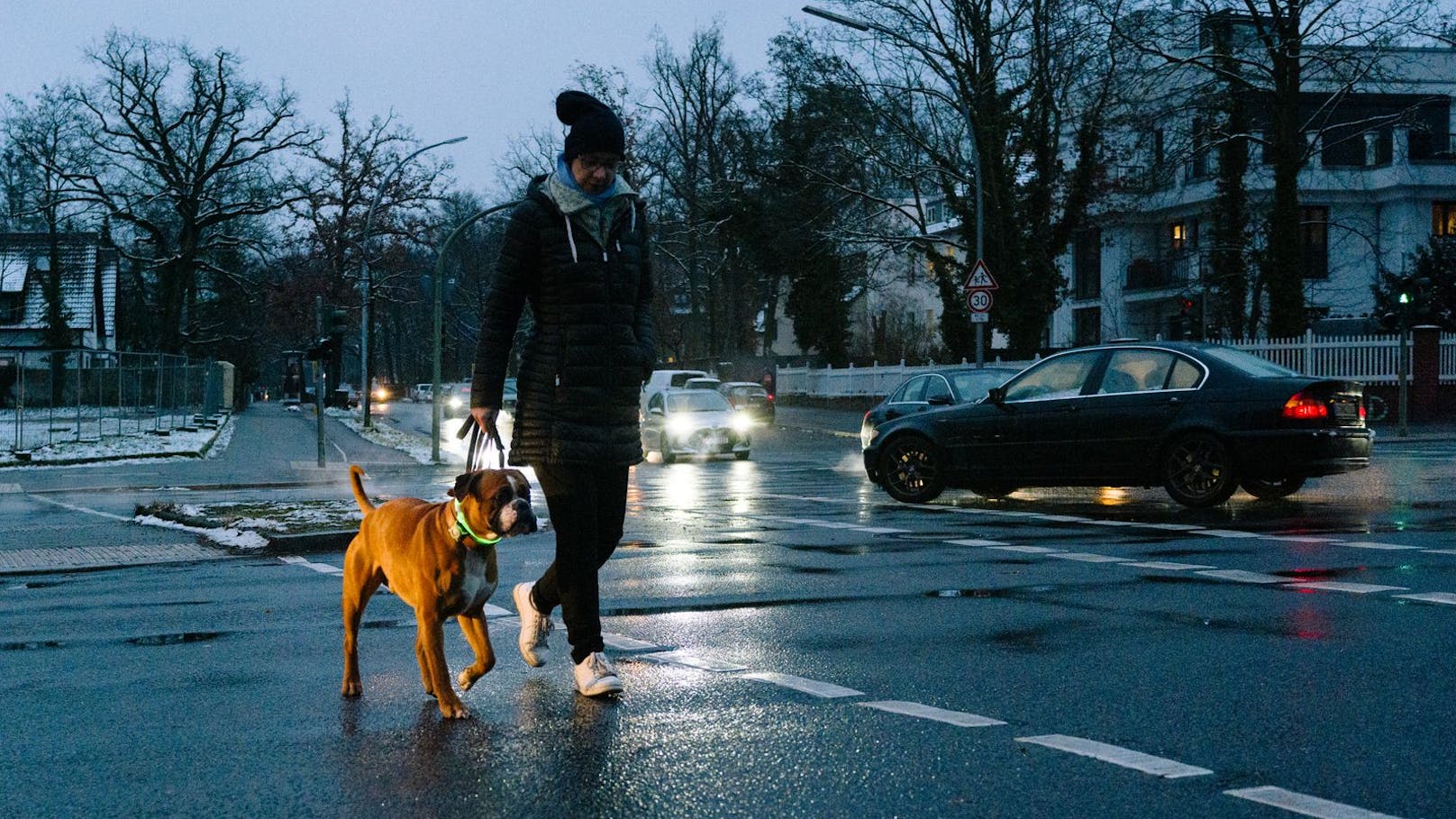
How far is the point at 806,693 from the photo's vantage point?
19.2 feet

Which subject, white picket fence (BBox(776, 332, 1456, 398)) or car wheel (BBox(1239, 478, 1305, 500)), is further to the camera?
white picket fence (BBox(776, 332, 1456, 398))

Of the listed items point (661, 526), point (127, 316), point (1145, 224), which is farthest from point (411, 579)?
point (127, 316)

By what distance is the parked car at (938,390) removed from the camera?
22578 millimetres

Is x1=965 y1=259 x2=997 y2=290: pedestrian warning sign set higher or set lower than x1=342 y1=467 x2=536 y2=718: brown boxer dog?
higher

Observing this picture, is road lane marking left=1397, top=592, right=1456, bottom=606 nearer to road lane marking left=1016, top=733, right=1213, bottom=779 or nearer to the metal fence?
road lane marking left=1016, top=733, right=1213, bottom=779

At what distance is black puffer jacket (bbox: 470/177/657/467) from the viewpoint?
5820 millimetres

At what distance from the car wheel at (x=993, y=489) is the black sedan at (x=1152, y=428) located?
0.03 meters

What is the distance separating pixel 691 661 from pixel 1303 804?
2964 mm

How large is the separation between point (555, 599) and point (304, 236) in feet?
169

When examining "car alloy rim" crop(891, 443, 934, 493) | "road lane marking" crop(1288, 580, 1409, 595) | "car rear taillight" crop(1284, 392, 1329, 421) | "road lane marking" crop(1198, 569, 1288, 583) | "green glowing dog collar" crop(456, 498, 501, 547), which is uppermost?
"car rear taillight" crop(1284, 392, 1329, 421)

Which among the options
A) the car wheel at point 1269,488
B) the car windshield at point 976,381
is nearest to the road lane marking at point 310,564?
the car wheel at point 1269,488

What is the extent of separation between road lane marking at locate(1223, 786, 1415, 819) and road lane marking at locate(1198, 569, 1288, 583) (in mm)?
5017

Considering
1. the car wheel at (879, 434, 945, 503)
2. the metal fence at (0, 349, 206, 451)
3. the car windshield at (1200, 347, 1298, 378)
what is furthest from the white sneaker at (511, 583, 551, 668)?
the metal fence at (0, 349, 206, 451)

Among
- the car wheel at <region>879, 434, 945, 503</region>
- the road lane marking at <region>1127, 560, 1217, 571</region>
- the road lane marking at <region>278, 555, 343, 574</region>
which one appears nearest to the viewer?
the road lane marking at <region>1127, 560, 1217, 571</region>
